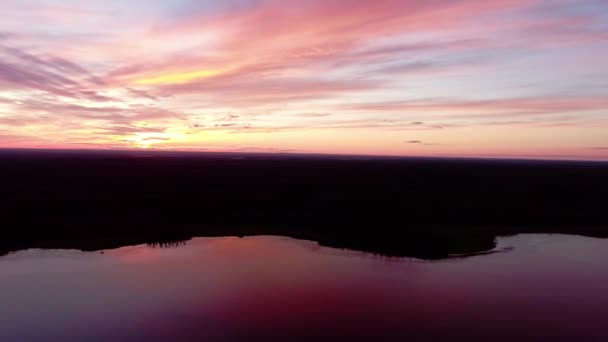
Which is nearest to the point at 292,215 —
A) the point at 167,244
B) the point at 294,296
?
the point at 167,244

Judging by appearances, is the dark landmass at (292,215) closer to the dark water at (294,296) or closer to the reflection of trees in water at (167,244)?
the reflection of trees in water at (167,244)

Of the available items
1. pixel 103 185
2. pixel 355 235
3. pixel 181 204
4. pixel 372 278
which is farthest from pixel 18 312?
pixel 103 185

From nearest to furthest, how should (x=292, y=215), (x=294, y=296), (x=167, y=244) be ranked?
(x=294, y=296)
(x=167, y=244)
(x=292, y=215)

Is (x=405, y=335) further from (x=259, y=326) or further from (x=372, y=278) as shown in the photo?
(x=372, y=278)

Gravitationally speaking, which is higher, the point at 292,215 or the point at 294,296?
the point at 292,215

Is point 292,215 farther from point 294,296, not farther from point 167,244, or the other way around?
point 294,296

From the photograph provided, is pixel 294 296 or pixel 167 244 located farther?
pixel 167 244

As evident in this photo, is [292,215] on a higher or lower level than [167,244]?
higher

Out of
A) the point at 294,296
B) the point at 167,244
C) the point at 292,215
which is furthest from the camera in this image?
the point at 292,215

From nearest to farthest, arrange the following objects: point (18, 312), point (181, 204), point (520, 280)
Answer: point (18, 312) < point (520, 280) < point (181, 204)

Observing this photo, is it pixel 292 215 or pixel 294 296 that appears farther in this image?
pixel 292 215
